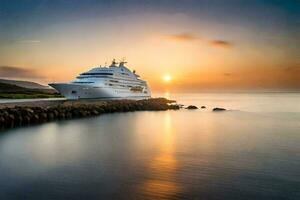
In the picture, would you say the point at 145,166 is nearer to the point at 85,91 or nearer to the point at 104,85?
the point at 85,91

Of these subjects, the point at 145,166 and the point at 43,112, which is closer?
the point at 145,166

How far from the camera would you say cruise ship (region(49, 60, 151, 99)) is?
54781 mm

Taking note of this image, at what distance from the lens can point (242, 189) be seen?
10.4 m

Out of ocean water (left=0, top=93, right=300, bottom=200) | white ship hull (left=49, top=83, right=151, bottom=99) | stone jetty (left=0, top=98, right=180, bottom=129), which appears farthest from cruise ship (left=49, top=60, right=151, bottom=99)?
ocean water (left=0, top=93, right=300, bottom=200)

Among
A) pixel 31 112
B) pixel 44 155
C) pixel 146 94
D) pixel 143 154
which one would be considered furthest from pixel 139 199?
pixel 146 94

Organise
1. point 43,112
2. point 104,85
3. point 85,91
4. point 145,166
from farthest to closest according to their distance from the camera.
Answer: point 104,85
point 85,91
point 43,112
point 145,166

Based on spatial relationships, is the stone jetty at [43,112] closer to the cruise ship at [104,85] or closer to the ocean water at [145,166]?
the ocean water at [145,166]

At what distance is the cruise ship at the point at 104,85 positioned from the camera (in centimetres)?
5478

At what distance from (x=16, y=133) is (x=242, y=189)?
17144mm

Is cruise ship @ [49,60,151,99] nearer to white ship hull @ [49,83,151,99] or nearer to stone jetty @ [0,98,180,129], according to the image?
white ship hull @ [49,83,151,99]

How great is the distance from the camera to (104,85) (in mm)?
61125

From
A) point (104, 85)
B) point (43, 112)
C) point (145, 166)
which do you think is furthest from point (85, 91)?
point (145, 166)

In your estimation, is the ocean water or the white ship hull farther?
the white ship hull

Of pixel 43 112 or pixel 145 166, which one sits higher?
pixel 43 112
